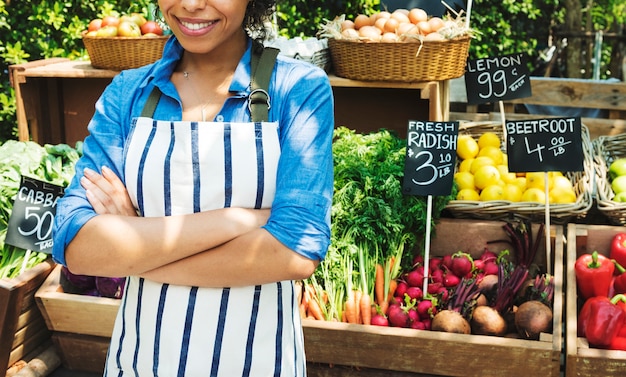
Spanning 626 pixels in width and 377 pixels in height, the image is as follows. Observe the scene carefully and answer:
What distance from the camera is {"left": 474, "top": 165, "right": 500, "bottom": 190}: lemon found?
3.70 m

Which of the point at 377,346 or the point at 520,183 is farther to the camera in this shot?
the point at 520,183

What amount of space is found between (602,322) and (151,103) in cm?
198

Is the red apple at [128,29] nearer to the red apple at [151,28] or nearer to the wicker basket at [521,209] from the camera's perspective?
the red apple at [151,28]

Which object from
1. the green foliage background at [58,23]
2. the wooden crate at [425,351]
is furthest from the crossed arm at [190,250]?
the green foliage background at [58,23]

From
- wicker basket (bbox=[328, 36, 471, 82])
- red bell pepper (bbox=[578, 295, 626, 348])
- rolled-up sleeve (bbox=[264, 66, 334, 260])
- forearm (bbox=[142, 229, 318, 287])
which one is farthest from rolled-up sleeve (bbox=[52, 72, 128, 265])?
wicker basket (bbox=[328, 36, 471, 82])

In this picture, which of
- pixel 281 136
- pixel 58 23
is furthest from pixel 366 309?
pixel 58 23

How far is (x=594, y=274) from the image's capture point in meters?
3.08

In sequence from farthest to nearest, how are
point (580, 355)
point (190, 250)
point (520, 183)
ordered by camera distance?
point (520, 183)
point (580, 355)
point (190, 250)

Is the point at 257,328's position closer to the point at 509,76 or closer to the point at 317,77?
the point at 317,77

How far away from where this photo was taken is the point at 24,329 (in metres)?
3.13

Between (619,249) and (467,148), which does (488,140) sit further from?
(619,249)

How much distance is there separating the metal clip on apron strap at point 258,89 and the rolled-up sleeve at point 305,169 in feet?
0.14

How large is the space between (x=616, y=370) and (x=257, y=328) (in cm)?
161

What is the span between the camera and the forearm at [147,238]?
5.01ft
